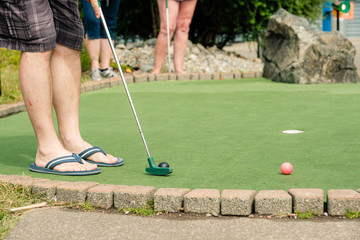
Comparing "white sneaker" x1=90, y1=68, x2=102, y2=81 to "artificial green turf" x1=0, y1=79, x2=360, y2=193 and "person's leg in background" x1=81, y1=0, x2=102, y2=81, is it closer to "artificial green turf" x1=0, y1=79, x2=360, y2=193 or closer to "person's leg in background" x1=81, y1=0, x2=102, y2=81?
"person's leg in background" x1=81, y1=0, x2=102, y2=81

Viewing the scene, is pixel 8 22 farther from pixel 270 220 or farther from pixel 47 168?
pixel 270 220

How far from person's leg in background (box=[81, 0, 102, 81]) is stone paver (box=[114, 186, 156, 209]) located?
4696 millimetres

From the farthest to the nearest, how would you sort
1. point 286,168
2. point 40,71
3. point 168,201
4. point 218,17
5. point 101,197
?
point 218,17, point 40,71, point 286,168, point 101,197, point 168,201

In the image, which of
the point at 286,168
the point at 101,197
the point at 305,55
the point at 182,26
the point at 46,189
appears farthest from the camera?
the point at 182,26

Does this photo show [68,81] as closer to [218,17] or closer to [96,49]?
[96,49]

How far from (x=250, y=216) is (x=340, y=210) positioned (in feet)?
1.23

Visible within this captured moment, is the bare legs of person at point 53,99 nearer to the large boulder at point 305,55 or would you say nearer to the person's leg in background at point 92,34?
the person's leg in background at point 92,34

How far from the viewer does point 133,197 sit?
9.37ft

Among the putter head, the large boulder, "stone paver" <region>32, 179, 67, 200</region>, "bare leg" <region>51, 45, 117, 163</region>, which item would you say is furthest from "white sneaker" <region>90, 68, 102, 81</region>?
"stone paver" <region>32, 179, 67, 200</region>

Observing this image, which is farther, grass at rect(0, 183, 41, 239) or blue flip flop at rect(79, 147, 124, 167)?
blue flip flop at rect(79, 147, 124, 167)

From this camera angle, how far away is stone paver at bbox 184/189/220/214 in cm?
276

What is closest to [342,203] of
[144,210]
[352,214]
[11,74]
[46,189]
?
[352,214]

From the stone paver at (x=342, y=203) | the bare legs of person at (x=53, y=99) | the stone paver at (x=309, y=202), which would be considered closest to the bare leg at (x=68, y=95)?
the bare legs of person at (x=53, y=99)

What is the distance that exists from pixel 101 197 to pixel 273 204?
2.53 ft
